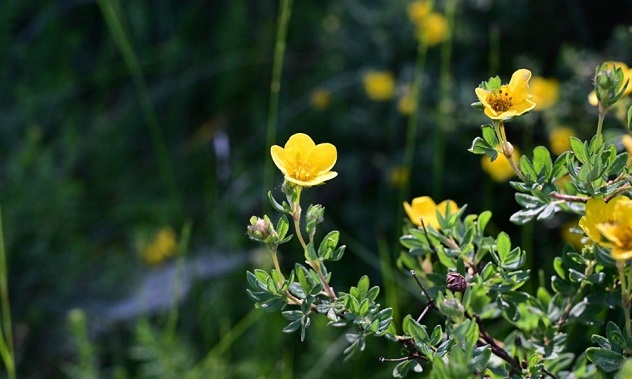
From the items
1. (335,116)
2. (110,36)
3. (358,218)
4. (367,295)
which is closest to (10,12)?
(110,36)

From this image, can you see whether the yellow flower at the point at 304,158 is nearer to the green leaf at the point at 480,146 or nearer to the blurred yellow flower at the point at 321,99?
the green leaf at the point at 480,146

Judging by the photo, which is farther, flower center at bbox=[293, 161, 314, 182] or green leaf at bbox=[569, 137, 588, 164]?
flower center at bbox=[293, 161, 314, 182]

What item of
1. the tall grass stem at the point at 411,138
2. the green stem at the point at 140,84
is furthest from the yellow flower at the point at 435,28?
the green stem at the point at 140,84

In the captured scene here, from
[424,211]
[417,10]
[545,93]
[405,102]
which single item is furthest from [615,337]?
[417,10]

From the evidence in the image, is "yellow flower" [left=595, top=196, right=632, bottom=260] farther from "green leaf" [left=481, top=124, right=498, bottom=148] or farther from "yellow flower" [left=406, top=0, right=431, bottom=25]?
"yellow flower" [left=406, top=0, right=431, bottom=25]

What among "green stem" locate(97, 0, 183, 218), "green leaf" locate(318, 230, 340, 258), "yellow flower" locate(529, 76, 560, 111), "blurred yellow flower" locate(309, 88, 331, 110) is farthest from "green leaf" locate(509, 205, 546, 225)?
"blurred yellow flower" locate(309, 88, 331, 110)

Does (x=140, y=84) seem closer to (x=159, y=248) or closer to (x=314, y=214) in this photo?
(x=159, y=248)

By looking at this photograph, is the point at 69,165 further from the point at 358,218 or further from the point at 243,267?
the point at 358,218

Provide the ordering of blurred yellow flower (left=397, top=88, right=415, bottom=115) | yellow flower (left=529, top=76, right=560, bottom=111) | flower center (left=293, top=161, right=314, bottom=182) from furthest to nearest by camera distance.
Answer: blurred yellow flower (left=397, top=88, right=415, bottom=115), yellow flower (left=529, top=76, right=560, bottom=111), flower center (left=293, top=161, right=314, bottom=182)
